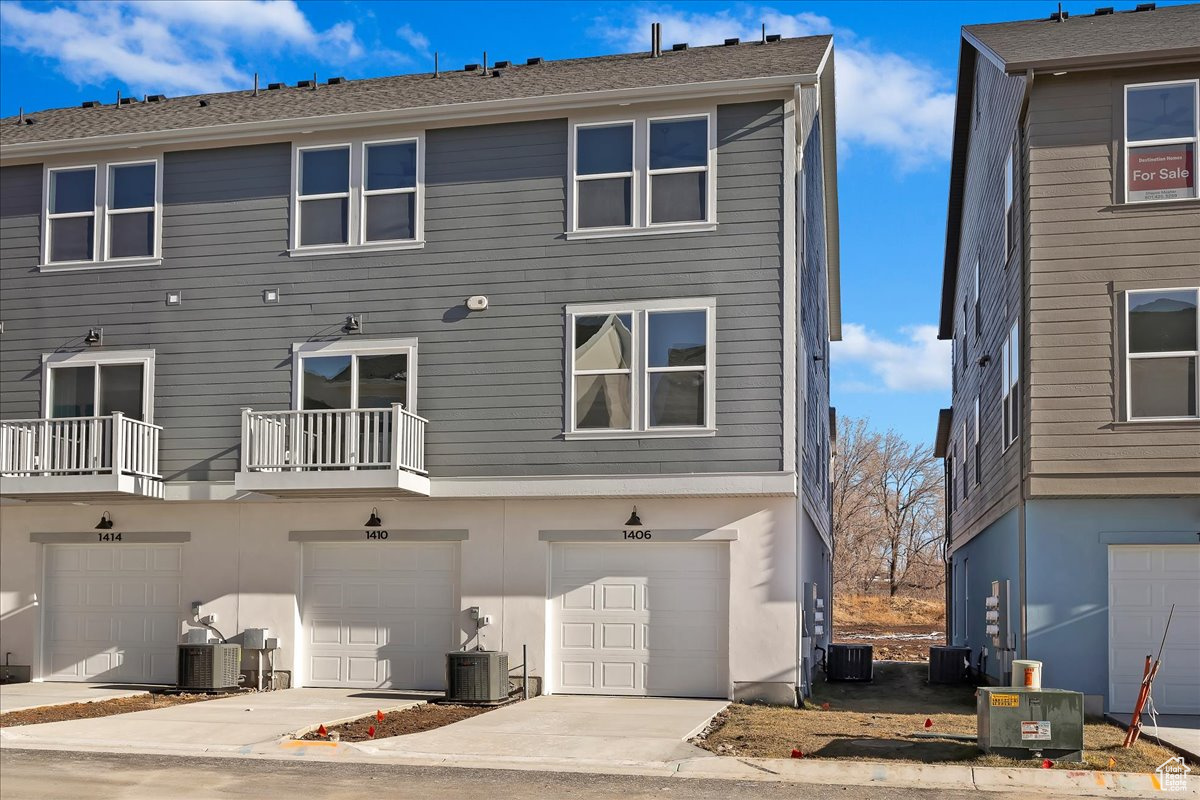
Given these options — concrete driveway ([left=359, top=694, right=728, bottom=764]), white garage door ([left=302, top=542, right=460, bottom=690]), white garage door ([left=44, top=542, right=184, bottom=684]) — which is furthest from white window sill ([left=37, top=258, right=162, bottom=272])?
concrete driveway ([left=359, top=694, right=728, bottom=764])

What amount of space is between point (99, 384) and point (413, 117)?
20.1 feet

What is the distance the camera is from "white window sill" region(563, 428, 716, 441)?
16750mm

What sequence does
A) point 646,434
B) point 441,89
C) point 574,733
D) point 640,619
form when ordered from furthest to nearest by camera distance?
1. point 441,89
2. point 640,619
3. point 646,434
4. point 574,733

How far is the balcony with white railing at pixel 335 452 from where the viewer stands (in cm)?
1680

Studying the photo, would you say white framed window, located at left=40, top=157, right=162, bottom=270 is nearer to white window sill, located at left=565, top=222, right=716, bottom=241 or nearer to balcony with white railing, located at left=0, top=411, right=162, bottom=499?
balcony with white railing, located at left=0, top=411, right=162, bottom=499

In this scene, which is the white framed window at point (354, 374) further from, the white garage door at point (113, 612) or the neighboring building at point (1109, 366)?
the neighboring building at point (1109, 366)

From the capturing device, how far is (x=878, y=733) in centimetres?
1345

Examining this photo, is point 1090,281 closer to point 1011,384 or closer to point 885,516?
point 1011,384

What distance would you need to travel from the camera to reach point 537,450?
17312mm

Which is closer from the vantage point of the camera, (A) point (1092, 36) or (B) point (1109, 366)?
(B) point (1109, 366)

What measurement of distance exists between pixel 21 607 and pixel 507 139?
33.0 feet

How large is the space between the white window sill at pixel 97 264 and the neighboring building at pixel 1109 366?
1227 cm

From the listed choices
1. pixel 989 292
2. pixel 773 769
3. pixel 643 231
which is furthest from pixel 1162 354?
pixel 773 769

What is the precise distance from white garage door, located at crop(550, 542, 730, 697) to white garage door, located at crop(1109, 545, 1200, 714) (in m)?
4.74
